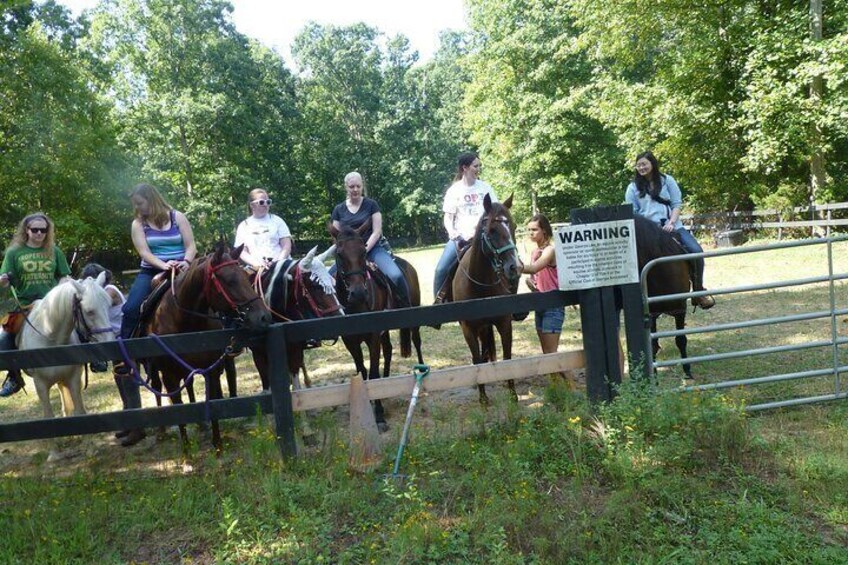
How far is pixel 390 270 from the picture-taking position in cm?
706

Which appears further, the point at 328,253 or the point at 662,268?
the point at 328,253

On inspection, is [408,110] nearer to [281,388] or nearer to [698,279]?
[698,279]

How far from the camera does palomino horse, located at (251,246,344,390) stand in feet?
20.3

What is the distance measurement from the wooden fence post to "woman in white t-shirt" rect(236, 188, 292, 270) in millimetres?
2620

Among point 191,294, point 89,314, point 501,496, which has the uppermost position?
point 191,294

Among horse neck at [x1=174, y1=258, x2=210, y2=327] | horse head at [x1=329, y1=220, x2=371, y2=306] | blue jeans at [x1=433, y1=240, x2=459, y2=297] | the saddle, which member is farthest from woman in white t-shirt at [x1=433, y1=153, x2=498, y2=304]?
the saddle

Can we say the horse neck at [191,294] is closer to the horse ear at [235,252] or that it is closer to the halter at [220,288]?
the halter at [220,288]

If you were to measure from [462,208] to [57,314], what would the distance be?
4496 mm

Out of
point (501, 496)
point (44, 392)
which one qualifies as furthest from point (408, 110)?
point (501, 496)

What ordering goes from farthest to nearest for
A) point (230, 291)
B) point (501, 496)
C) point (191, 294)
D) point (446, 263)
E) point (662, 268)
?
point (446, 263)
point (662, 268)
point (191, 294)
point (230, 291)
point (501, 496)

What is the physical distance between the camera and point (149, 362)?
5.59 meters

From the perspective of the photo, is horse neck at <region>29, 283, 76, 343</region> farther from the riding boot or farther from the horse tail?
the riding boot

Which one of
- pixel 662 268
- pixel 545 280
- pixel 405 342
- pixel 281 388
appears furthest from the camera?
pixel 405 342

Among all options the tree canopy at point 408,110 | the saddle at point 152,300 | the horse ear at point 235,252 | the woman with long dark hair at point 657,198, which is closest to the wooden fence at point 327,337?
the horse ear at point 235,252
